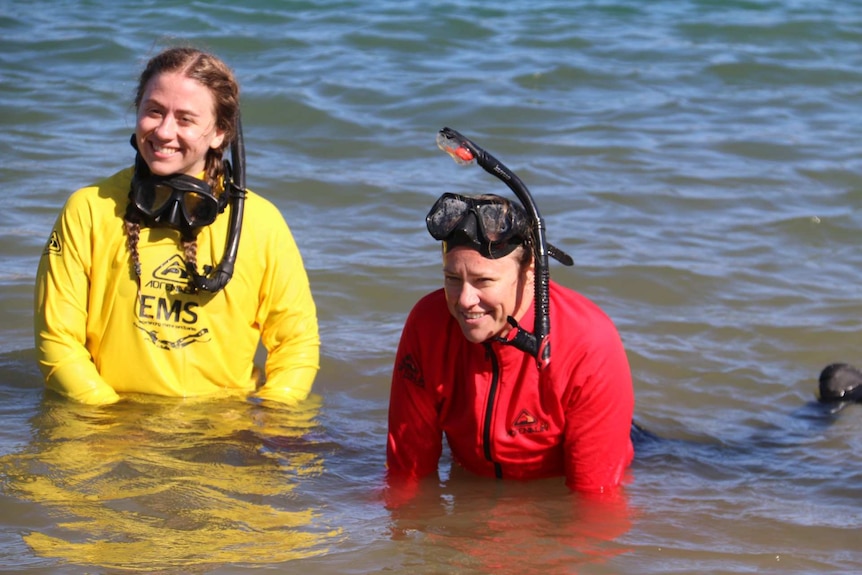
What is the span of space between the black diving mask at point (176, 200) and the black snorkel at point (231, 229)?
0.25 feet

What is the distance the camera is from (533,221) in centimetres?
355

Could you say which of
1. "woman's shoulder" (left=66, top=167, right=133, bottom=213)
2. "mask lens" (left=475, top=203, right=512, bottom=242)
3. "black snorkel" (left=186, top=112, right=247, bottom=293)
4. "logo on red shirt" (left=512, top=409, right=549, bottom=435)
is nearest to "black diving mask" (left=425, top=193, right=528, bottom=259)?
"mask lens" (left=475, top=203, right=512, bottom=242)

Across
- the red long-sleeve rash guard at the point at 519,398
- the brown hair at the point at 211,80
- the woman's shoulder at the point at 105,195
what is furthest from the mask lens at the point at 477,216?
the woman's shoulder at the point at 105,195

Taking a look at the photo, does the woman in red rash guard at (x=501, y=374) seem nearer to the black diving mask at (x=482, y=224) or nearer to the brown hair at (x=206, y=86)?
the black diving mask at (x=482, y=224)

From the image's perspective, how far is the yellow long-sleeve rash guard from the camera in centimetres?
447

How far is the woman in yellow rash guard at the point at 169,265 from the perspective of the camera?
4.36 m

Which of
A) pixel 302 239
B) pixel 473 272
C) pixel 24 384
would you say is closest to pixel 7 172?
pixel 302 239

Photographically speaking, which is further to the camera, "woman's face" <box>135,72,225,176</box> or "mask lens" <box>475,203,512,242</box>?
"woman's face" <box>135,72,225,176</box>

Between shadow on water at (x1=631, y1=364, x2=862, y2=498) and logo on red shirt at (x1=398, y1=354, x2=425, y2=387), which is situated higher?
logo on red shirt at (x1=398, y1=354, x2=425, y2=387)

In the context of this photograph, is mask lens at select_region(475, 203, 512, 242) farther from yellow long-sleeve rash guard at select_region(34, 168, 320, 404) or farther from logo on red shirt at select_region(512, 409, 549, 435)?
yellow long-sleeve rash guard at select_region(34, 168, 320, 404)

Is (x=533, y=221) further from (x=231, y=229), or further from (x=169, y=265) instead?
(x=169, y=265)

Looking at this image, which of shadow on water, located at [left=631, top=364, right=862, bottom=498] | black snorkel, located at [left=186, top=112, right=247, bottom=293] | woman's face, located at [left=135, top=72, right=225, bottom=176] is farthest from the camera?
shadow on water, located at [left=631, top=364, right=862, bottom=498]

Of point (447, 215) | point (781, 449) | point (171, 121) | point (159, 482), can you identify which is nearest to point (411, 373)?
point (447, 215)

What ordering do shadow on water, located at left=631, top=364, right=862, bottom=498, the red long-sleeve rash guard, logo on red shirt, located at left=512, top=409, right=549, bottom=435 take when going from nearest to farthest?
the red long-sleeve rash guard
logo on red shirt, located at left=512, top=409, right=549, bottom=435
shadow on water, located at left=631, top=364, right=862, bottom=498
